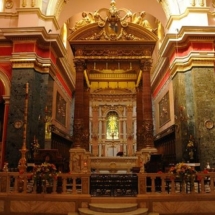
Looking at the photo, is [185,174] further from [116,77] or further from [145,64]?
[116,77]

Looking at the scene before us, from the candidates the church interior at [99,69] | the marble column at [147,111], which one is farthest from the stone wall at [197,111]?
the marble column at [147,111]

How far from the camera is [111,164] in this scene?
1608 cm

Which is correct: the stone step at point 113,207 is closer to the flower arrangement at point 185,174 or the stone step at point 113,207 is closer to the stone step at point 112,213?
the stone step at point 112,213

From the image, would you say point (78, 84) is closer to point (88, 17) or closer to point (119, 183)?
point (88, 17)

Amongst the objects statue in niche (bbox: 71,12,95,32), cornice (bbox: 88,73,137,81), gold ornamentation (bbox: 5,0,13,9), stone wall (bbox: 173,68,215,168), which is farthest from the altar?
gold ornamentation (bbox: 5,0,13,9)

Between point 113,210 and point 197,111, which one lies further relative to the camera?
point 197,111

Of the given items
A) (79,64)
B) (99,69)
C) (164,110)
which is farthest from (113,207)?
(164,110)

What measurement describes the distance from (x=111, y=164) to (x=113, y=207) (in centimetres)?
856

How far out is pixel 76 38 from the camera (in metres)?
12.9

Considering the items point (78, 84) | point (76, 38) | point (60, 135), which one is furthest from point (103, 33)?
point (60, 135)

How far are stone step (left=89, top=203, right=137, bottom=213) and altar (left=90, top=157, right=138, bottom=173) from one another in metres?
7.98

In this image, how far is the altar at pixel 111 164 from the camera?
15.9 meters

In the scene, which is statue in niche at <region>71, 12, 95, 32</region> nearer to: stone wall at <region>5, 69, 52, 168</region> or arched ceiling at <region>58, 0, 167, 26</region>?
stone wall at <region>5, 69, 52, 168</region>

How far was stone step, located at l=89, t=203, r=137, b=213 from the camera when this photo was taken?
747 centimetres
